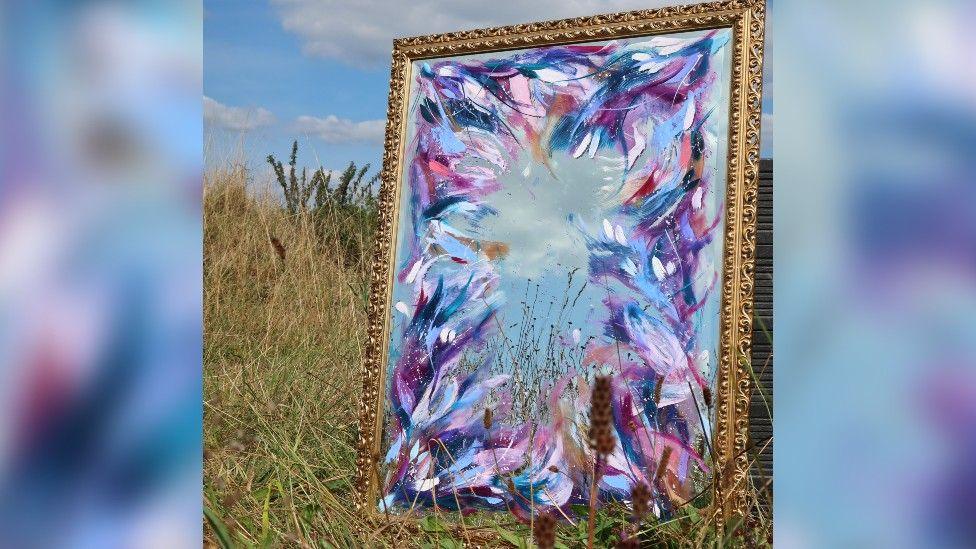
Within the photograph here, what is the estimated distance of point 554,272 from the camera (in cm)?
201

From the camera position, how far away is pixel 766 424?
8.77 ft

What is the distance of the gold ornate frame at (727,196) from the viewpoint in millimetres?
1801

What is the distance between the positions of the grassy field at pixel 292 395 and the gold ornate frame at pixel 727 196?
14 cm

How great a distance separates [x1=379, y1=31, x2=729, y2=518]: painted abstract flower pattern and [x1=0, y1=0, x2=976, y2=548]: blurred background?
812 mm

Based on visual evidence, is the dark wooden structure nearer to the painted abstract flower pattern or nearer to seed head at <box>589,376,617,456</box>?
the painted abstract flower pattern
